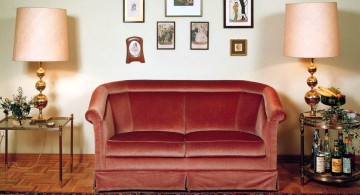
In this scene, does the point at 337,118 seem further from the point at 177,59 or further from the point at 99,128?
the point at 99,128

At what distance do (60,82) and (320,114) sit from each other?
101 inches

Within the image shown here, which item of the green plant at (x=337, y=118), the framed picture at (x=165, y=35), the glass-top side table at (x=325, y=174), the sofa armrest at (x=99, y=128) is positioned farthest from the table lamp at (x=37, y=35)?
the green plant at (x=337, y=118)

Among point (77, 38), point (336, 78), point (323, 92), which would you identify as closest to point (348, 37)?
point (336, 78)

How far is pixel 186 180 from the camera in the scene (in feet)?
13.0

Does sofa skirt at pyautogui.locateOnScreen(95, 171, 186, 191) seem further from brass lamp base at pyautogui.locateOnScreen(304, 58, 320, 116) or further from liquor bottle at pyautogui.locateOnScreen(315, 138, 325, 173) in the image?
brass lamp base at pyautogui.locateOnScreen(304, 58, 320, 116)

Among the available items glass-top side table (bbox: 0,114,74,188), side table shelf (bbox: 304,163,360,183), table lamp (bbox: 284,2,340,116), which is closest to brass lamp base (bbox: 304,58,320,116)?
table lamp (bbox: 284,2,340,116)

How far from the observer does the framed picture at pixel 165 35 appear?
4812 mm

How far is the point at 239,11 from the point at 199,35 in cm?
46

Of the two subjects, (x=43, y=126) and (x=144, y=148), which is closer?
(x=144, y=148)

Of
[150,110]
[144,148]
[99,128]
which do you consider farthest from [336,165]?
[99,128]

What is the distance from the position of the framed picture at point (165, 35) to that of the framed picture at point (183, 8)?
0.11m

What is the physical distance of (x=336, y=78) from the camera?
487cm

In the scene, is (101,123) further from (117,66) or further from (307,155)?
(307,155)

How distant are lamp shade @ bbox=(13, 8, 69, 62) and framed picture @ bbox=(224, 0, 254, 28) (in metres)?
1.63
